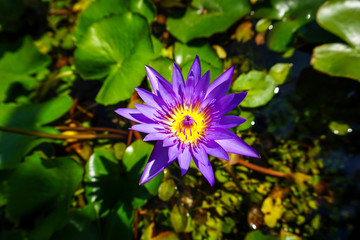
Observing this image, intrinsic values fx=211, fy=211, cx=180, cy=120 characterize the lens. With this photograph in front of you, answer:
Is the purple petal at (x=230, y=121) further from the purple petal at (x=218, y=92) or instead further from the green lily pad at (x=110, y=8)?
the green lily pad at (x=110, y=8)

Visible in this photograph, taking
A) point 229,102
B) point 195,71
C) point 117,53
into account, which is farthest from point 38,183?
point 229,102

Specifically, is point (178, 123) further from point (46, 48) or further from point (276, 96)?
point (46, 48)

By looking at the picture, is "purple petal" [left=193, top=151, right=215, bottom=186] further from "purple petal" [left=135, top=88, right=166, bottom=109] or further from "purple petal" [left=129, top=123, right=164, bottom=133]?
"purple petal" [left=135, top=88, right=166, bottom=109]

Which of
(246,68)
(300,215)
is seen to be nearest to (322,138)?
(300,215)

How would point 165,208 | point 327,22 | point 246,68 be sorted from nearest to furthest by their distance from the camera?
point 327,22 → point 165,208 → point 246,68

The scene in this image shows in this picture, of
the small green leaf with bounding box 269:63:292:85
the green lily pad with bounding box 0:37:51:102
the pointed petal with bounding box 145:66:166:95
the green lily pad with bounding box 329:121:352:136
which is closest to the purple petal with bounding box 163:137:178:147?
the pointed petal with bounding box 145:66:166:95
